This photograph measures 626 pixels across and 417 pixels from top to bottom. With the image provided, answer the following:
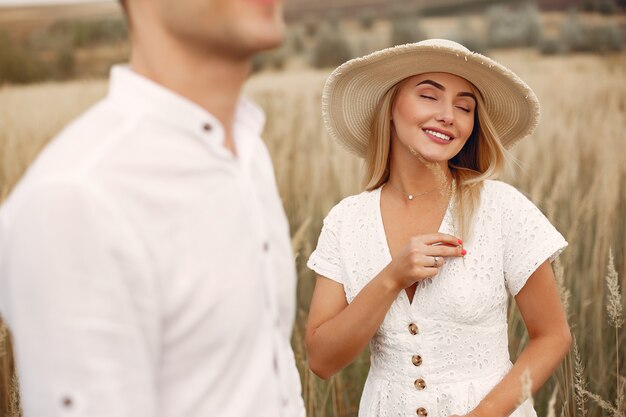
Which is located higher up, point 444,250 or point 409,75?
point 409,75

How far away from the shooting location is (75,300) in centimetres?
75

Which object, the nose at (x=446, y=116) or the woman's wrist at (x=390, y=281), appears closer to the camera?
the woman's wrist at (x=390, y=281)

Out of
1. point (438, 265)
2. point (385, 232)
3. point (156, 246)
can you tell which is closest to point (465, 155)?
point (385, 232)

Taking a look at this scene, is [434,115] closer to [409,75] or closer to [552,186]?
[409,75]

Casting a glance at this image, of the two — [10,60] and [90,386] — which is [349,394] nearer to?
[90,386]

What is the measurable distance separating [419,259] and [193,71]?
87 centimetres

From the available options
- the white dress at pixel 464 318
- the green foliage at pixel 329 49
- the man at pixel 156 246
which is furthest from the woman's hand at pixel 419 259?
the green foliage at pixel 329 49

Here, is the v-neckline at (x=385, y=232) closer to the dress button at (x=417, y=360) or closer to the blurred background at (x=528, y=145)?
the dress button at (x=417, y=360)

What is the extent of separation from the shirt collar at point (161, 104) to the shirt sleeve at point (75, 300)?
6.1 inches

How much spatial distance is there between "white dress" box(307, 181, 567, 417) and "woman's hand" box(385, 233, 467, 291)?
12cm

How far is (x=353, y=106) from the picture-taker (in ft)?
6.93

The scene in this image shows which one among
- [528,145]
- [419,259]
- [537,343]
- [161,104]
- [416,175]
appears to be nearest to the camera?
[161,104]

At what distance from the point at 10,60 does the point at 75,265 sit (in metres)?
11.8

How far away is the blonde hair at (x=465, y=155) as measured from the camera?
1.87 meters
